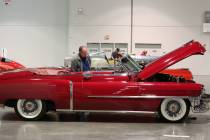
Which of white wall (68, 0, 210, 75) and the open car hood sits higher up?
white wall (68, 0, 210, 75)

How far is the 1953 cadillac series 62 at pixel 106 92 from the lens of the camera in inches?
316

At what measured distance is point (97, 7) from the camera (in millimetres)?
18266

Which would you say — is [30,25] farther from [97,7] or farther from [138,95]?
[138,95]

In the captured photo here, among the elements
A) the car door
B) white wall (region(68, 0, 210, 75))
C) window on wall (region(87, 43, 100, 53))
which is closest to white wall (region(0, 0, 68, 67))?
white wall (region(68, 0, 210, 75))

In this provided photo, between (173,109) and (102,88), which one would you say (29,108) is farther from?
(173,109)

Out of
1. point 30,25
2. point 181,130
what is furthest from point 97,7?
point 181,130

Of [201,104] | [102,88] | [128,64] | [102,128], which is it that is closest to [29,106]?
[102,88]

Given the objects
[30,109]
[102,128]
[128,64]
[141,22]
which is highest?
[141,22]

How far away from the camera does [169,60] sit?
8.20 m

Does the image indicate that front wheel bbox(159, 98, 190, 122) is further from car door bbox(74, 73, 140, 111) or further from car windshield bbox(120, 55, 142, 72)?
car windshield bbox(120, 55, 142, 72)

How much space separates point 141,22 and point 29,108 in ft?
35.8

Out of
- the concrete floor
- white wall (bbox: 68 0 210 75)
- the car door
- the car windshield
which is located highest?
white wall (bbox: 68 0 210 75)

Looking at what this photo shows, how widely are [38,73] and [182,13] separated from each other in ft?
36.8

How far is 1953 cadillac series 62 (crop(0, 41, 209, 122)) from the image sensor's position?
8016mm
